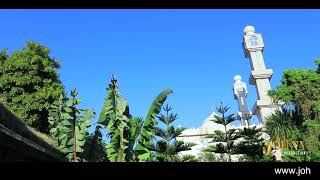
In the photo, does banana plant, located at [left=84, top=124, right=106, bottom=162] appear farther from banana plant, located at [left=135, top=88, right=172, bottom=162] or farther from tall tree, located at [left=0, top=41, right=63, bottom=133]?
tall tree, located at [left=0, top=41, right=63, bottom=133]

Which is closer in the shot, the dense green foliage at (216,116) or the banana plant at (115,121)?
the banana plant at (115,121)

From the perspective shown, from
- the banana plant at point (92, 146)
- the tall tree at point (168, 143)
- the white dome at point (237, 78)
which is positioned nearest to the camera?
the banana plant at point (92, 146)

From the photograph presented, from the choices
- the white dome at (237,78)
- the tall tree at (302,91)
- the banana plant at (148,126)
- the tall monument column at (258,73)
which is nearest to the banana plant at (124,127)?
the banana plant at (148,126)

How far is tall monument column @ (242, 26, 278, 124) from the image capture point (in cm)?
4625

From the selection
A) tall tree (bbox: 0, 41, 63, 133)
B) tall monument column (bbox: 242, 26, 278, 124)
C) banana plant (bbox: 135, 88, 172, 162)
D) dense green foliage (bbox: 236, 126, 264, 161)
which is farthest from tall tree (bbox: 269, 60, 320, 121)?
banana plant (bbox: 135, 88, 172, 162)

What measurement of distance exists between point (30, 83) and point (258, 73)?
104 feet

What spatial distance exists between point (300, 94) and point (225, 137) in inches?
351

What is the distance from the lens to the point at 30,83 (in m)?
23.4

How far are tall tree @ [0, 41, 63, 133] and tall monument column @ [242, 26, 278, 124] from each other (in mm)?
27425
